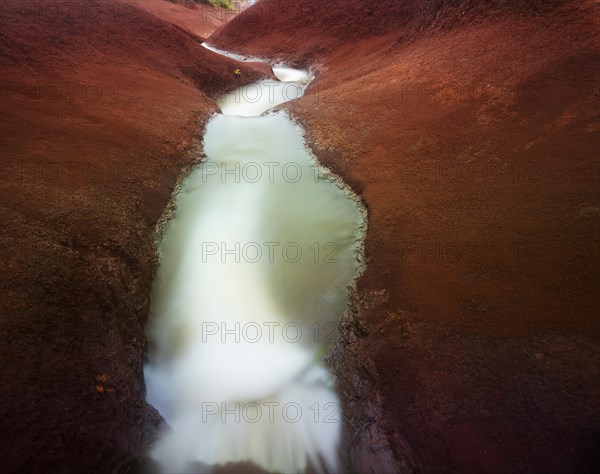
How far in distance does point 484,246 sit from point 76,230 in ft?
18.4

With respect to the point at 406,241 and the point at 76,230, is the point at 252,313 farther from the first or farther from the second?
the point at 76,230

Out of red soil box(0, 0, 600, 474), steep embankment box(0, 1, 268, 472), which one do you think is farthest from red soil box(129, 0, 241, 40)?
red soil box(0, 0, 600, 474)

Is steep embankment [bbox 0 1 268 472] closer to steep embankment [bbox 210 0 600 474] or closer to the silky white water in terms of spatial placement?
the silky white water

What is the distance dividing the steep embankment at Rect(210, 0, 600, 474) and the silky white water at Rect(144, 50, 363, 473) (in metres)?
0.48

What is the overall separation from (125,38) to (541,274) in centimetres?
1230

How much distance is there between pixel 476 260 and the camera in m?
4.96

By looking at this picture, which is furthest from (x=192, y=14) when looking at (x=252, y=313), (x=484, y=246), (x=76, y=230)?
(x=484, y=246)

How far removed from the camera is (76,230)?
522cm

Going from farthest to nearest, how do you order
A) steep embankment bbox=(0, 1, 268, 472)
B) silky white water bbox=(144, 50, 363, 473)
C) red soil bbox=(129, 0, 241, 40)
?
red soil bbox=(129, 0, 241, 40)
silky white water bbox=(144, 50, 363, 473)
steep embankment bbox=(0, 1, 268, 472)

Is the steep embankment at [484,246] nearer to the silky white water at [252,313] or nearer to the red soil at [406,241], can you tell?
the red soil at [406,241]

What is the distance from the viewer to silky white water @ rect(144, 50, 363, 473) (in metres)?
4.60

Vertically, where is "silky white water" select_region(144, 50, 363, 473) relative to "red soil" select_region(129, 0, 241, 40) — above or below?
below

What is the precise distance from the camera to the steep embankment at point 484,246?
12.7 ft

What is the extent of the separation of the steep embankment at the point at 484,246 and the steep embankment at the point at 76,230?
2.89 meters
